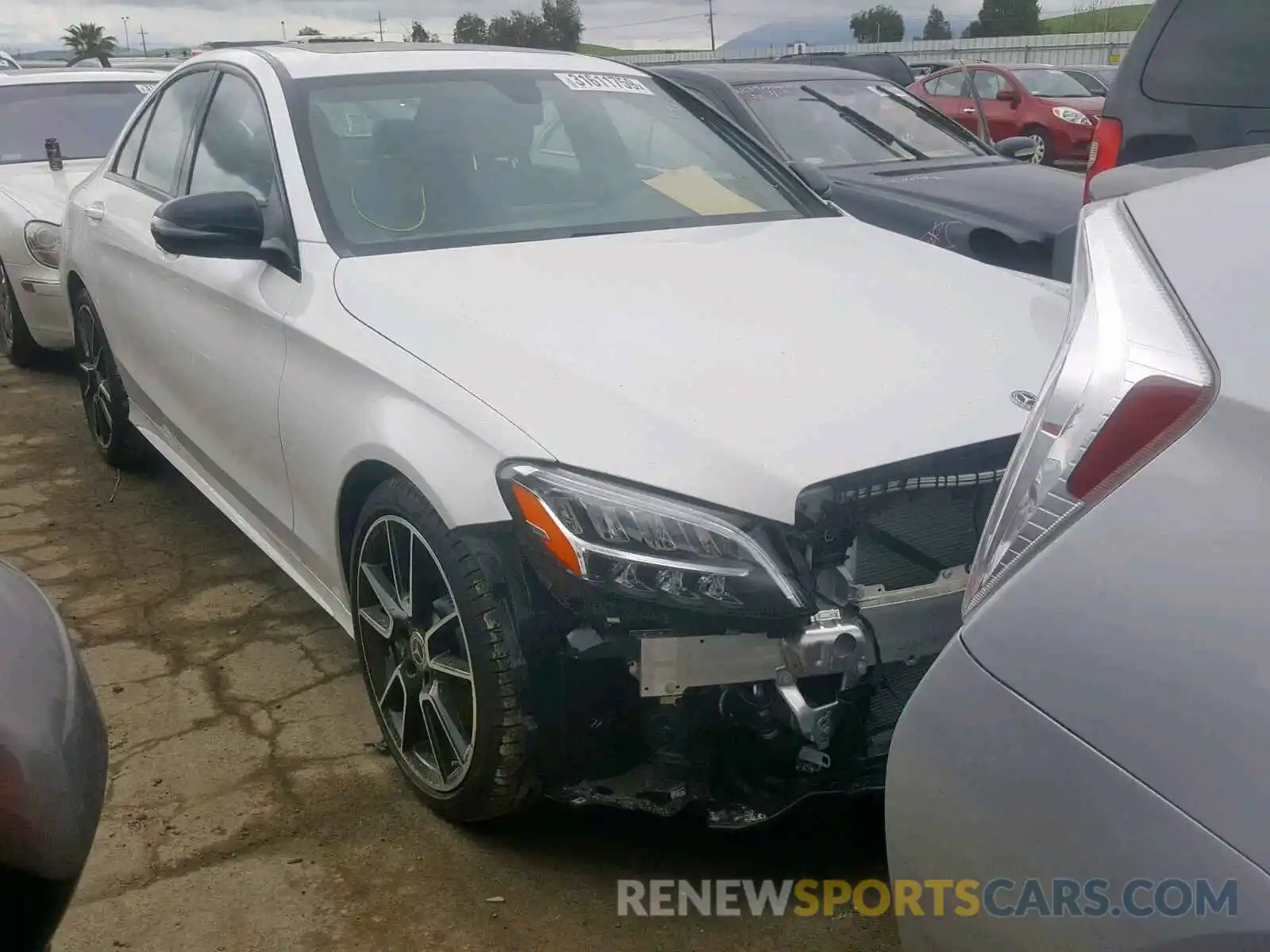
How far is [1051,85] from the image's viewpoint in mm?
17797

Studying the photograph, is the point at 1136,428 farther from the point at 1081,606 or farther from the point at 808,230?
the point at 808,230

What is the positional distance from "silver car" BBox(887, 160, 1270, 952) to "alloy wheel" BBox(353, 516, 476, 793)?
1185mm

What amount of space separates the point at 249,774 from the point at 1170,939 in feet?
7.52

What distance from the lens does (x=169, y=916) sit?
2.46m

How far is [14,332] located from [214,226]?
438 centimetres

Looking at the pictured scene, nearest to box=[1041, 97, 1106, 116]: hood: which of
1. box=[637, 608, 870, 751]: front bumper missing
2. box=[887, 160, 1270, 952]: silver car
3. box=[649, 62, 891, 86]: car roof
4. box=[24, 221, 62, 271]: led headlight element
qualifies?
box=[649, 62, 891, 86]: car roof

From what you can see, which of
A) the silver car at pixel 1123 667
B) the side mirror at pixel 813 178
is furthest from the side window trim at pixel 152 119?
the silver car at pixel 1123 667

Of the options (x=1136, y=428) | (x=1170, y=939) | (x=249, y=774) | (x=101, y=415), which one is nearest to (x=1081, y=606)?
(x=1136, y=428)

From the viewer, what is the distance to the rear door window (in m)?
4.25

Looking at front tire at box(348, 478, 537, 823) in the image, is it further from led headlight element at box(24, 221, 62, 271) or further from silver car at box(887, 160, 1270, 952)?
led headlight element at box(24, 221, 62, 271)

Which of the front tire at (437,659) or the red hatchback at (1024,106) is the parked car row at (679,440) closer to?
the front tire at (437,659)

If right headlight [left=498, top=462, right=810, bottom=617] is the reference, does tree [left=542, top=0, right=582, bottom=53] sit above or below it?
above

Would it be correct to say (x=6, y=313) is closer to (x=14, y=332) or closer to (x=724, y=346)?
(x=14, y=332)

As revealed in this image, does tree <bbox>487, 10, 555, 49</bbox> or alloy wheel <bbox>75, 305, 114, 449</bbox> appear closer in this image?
alloy wheel <bbox>75, 305, 114, 449</bbox>
